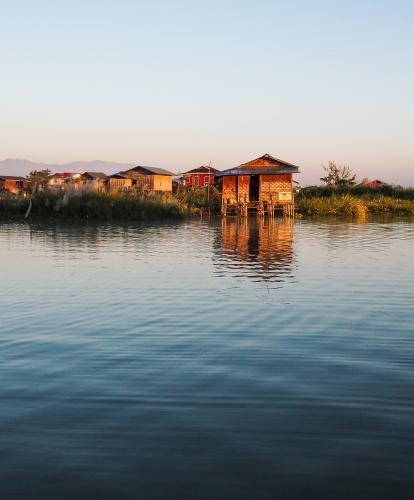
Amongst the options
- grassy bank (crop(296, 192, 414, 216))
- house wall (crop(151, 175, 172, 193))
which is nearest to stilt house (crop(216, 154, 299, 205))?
grassy bank (crop(296, 192, 414, 216))

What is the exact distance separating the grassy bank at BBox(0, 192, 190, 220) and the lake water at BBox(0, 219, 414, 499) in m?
25.2

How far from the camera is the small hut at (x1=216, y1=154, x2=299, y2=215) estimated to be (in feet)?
175

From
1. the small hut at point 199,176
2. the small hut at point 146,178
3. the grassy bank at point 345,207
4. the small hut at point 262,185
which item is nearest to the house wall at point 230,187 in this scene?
the small hut at point 262,185

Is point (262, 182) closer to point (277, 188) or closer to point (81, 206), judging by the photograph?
point (277, 188)

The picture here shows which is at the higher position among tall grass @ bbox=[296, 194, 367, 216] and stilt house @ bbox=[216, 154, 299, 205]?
stilt house @ bbox=[216, 154, 299, 205]

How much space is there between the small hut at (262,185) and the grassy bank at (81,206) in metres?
12.9

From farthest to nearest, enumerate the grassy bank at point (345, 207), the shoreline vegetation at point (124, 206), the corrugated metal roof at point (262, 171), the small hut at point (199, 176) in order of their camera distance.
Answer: the small hut at point (199, 176)
the grassy bank at point (345, 207)
the corrugated metal roof at point (262, 171)
the shoreline vegetation at point (124, 206)

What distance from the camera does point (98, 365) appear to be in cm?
727

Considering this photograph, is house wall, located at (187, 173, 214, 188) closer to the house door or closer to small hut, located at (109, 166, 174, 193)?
small hut, located at (109, 166, 174, 193)

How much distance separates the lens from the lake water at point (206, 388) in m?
4.34

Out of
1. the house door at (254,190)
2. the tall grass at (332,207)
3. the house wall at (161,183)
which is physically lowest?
the tall grass at (332,207)

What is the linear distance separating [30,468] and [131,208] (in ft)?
125

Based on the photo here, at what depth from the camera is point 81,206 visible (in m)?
39.7

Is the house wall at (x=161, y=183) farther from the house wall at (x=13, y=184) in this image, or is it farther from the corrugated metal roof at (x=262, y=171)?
the house wall at (x=13, y=184)
